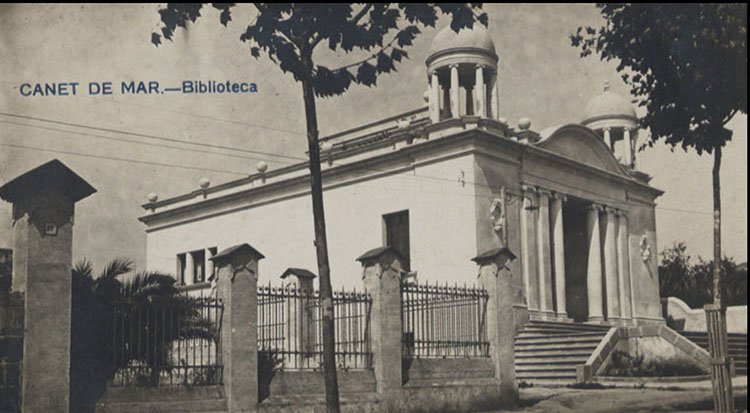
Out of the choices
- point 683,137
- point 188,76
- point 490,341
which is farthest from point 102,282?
point 683,137

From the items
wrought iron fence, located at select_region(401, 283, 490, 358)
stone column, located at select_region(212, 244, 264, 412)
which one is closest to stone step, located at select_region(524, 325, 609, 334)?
wrought iron fence, located at select_region(401, 283, 490, 358)

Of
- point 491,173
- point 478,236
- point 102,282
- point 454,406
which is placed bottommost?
point 454,406

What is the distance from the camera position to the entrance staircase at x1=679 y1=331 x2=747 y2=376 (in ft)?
85.7

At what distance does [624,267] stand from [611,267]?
94cm

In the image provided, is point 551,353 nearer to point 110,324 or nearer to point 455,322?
point 455,322

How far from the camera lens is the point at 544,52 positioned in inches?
750

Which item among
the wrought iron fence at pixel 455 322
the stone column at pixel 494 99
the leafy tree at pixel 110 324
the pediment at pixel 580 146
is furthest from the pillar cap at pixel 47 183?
the pediment at pixel 580 146

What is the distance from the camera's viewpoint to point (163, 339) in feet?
43.4

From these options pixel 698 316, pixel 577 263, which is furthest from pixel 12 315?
pixel 698 316

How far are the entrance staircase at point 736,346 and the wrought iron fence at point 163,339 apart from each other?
17.8m

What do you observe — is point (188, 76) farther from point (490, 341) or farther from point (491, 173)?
point (491, 173)

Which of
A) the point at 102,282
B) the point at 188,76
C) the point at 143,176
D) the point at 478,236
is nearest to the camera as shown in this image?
the point at 102,282

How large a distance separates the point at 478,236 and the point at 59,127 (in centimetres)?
1532

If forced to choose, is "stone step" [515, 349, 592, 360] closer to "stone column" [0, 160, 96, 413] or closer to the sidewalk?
the sidewalk
